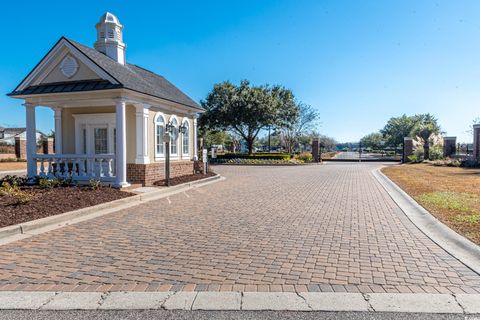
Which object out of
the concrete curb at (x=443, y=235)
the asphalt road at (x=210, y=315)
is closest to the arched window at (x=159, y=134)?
the concrete curb at (x=443, y=235)

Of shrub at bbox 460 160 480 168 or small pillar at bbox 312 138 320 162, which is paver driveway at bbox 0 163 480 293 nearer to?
shrub at bbox 460 160 480 168

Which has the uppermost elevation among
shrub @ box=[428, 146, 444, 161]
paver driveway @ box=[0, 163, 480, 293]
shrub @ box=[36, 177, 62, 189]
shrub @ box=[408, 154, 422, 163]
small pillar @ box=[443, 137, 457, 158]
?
small pillar @ box=[443, 137, 457, 158]

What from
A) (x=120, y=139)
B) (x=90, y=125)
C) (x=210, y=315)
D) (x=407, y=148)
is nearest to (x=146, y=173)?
(x=120, y=139)

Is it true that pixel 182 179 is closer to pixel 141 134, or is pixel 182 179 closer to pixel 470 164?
pixel 141 134

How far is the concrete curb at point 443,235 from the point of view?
501 cm

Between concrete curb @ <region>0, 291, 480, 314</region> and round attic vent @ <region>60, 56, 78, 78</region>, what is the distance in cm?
1042

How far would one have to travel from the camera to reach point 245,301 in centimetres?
368

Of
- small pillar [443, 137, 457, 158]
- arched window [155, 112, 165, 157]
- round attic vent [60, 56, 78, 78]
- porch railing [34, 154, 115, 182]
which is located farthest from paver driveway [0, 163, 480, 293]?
small pillar [443, 137, 457, 158]

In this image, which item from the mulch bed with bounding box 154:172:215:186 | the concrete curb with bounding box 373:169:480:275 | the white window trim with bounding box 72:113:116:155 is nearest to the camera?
the concrete curb with bounding box 373:169:480:275

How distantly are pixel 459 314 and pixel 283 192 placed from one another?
8847mm

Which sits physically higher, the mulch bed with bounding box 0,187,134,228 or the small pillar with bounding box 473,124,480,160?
the small pillar with bounding box 473,124,480,160

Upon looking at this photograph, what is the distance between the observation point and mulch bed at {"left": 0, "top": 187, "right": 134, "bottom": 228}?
725 cm

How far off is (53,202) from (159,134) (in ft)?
20.7

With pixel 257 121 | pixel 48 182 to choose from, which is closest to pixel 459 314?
pixel 48 182
